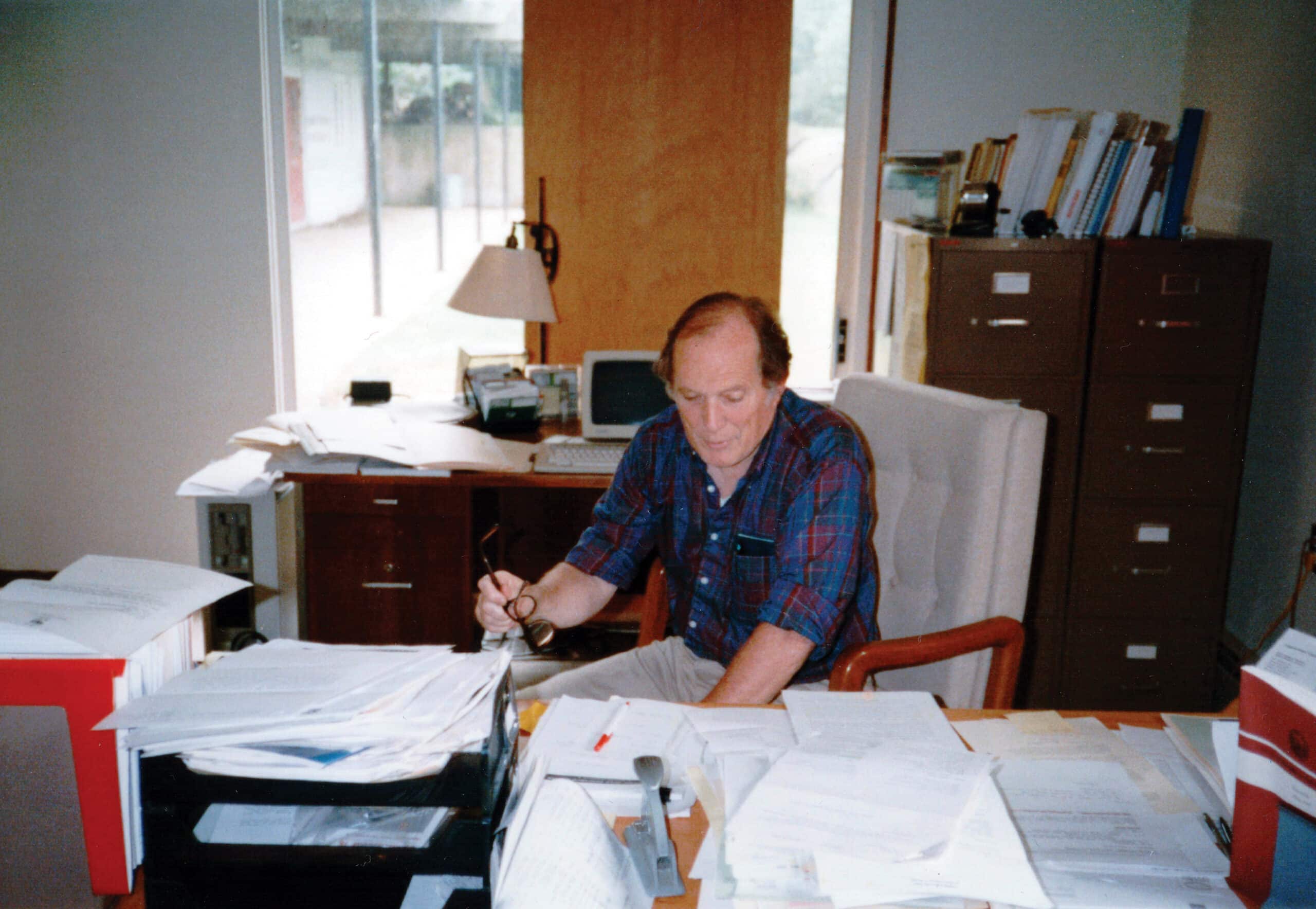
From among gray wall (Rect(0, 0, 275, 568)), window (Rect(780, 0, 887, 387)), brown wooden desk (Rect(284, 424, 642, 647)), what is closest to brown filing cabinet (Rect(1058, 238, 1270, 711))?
window (Rect(780, 0, 887, 387))

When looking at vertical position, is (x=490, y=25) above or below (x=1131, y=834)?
above

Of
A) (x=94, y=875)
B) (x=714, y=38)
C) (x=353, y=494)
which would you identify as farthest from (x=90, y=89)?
(x=94, y=875)

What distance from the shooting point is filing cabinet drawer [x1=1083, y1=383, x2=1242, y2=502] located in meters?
2.82

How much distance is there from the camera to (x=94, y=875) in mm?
975

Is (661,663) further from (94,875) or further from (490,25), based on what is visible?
(490,25)

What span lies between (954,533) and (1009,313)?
121cm

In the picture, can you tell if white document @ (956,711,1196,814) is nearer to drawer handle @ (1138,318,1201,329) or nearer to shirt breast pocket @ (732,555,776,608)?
shirt breast pocket @ (732,555,776,608)

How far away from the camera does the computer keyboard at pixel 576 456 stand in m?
2.63

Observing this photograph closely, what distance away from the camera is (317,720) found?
35.2 inches

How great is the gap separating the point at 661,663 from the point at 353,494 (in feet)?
3.50

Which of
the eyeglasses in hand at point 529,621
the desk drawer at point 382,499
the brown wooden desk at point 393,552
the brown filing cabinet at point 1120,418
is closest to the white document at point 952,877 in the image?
the eyeglasses in hand at point 529,621

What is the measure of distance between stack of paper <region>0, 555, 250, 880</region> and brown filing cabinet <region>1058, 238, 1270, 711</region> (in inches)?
95.3

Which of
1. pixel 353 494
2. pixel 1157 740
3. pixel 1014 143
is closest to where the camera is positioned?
pixel 1157 740

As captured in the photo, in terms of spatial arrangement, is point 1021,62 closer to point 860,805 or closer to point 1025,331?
point 1025,331
